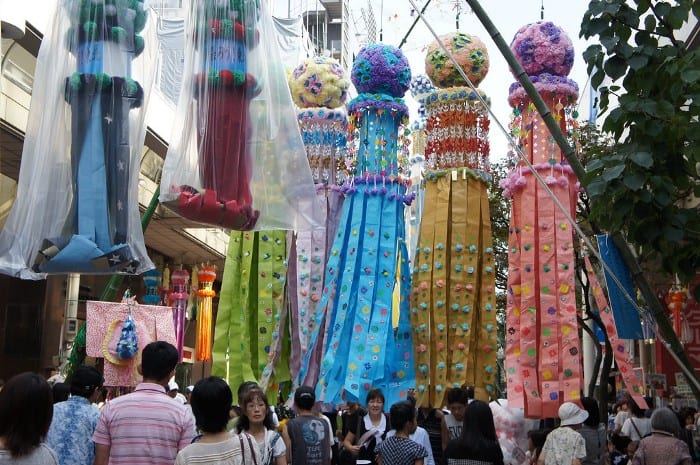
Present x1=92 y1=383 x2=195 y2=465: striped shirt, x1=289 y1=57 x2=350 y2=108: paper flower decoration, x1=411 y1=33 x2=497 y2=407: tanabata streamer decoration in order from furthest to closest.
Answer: x1=289 y1=57 x2=350 y2=108: paper flower decoration < x1=411 y1=33 x2=497 y2=407: tanabata streamer decoration < x1=92 y1=383 x2=195 y2=465: striped shirt

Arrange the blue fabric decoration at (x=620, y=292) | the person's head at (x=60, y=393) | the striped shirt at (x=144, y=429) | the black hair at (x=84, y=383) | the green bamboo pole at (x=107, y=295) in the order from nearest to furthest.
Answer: the striped shirt at (x=144, y=429) < the black hair at (x=84, y=383) < the person's head at (x=60, y=393) < the blue fabric decoration at (x=620, y=292) < the green bamboo pole at (x=107, y=295)

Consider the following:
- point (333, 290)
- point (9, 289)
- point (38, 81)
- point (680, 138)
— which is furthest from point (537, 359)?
point (9, 289)

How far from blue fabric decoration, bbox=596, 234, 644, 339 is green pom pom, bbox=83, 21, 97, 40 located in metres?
3.20

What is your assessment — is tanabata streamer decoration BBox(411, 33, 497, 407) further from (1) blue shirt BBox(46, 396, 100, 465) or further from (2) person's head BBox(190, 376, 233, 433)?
(2) person's head BBox(190, 376, 233, 433)

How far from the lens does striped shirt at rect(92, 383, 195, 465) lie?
3.53 m

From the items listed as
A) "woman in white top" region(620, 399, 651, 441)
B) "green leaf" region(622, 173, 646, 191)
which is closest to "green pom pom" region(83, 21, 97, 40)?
"green leaf" region(622, 173, 646, 191)

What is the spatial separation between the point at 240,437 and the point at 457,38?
6.03 m

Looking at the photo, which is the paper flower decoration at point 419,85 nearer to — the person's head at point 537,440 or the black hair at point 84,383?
the person's head at point 537,440

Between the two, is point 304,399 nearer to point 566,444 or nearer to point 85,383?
point 85,383

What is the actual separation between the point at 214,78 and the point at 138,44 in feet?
1.82

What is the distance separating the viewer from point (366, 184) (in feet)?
27.6

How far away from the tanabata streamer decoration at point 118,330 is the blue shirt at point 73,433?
7.75 ft

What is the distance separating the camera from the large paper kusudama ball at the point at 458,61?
8.48m

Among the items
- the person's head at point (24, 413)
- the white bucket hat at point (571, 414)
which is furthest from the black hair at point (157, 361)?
the white bucket hat at point (571, 414)
